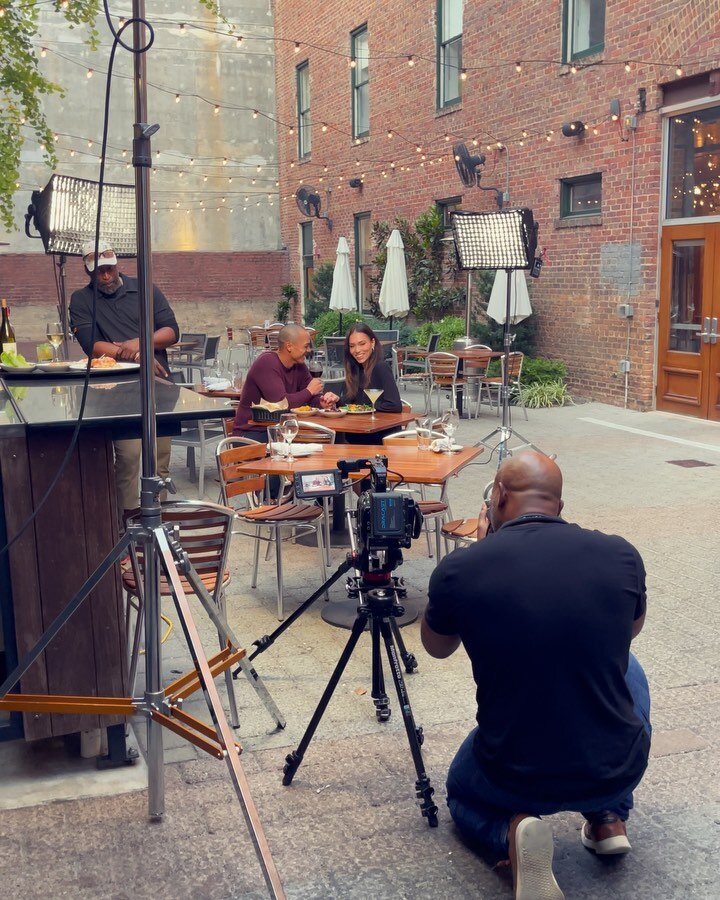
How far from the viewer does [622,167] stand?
1188cm

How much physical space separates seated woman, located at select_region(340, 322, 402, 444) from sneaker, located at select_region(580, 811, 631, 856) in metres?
4.12

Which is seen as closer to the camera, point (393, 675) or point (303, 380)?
point (393, 675)

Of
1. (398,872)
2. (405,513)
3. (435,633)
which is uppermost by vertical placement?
(405,513)

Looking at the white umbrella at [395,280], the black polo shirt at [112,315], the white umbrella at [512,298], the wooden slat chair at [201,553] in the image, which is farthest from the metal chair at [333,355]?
the wooden slat chair at [201,553]

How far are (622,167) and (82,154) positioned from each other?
14.3 metres

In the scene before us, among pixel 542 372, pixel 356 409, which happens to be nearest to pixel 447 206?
pixel 542 372

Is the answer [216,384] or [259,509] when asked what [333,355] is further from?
[259,509]

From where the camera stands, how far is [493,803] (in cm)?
278

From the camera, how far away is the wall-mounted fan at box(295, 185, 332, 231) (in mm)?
20969

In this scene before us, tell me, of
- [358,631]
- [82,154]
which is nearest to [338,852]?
[358,631]

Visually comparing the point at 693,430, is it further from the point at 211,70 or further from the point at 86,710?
the point at 211,70

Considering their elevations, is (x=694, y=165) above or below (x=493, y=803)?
above

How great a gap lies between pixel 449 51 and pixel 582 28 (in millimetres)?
3607

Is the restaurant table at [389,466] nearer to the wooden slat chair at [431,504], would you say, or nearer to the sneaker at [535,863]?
the wooden slat chair at [431,504]
